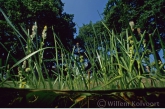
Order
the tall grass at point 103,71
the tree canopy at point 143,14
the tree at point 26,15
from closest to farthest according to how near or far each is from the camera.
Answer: the tall grass at point 103,71 < the tree canopy at point 143,14 < the tree at point 26,15

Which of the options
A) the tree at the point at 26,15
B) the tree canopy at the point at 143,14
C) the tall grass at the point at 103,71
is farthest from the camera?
the tree at the point at 26,15

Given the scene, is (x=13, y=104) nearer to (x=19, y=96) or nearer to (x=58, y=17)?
(x=19, y=96)

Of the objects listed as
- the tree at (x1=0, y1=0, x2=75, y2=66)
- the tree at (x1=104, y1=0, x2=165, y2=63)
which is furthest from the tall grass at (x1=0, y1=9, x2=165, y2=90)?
the tree at (x1=0, y1=0, x2=75, y2=66)

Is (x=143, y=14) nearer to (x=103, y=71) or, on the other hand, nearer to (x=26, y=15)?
(x=26, y=15)

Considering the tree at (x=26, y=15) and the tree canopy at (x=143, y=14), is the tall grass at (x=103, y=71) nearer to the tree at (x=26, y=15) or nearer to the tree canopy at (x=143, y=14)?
the tree canopy at (x=143, y=14)

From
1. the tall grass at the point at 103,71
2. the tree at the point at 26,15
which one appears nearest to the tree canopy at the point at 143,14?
the tree at the point at 26,15

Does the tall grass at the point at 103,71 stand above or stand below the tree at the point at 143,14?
below

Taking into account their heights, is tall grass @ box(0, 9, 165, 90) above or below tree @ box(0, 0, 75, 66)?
below

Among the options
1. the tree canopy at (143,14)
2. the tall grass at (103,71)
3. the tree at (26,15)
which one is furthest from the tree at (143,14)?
the tall grass at (103,71)

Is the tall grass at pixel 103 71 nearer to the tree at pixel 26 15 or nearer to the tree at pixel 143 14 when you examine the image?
the tree at pixel 143 14

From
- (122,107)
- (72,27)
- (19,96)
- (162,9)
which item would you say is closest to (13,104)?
(19,96)

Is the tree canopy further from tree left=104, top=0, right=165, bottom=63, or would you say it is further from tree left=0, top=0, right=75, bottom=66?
tree left=0, top=0, right=75, bottom=66

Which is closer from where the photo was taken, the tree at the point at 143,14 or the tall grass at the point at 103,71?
the tall grass at the point at 103,71

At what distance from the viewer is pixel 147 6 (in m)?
13.4
